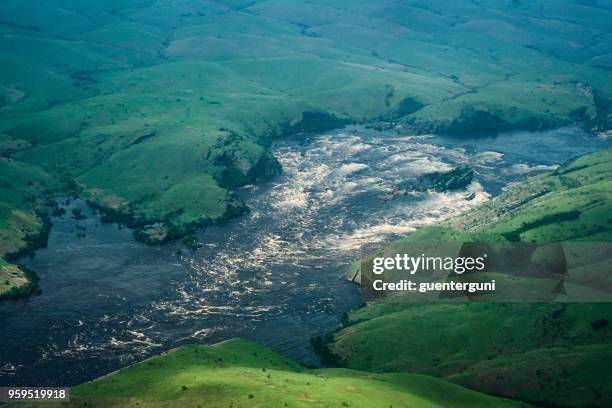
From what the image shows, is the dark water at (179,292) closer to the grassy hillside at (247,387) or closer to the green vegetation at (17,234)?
the green vegetation at (17,234)

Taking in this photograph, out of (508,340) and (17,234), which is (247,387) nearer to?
(508,340)

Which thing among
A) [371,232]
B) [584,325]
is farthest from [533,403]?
[371,232]

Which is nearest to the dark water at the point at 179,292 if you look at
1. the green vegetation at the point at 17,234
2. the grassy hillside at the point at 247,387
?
the green vegetation at the point at 17,234

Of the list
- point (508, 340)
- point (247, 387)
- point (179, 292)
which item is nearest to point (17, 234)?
point (179, 292)

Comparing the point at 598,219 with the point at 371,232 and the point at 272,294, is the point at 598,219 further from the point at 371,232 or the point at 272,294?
the point at 272,294

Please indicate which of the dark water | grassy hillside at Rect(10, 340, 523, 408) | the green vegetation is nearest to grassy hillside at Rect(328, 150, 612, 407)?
grassy hillside at Rect(10, 340, 523, 408)

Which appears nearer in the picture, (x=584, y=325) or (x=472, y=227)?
(x=584, y=325)
